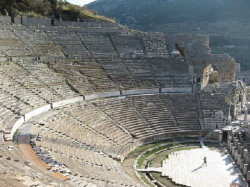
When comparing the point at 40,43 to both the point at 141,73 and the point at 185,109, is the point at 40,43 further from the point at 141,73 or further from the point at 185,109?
the point at 185,109

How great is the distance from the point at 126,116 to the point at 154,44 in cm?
1145

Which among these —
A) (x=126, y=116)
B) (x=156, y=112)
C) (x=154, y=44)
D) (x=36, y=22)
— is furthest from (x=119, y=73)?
(x=36, y=22)

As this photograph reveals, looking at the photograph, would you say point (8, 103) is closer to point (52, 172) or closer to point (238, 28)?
point (52, 172)

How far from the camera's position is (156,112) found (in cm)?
2183

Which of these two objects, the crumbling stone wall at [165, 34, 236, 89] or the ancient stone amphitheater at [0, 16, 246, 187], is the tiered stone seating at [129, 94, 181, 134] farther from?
the crumbling stone wall at [165, 34, 236, 89]

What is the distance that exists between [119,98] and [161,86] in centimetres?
438

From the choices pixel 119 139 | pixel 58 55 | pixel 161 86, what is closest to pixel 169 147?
pixel 119 139

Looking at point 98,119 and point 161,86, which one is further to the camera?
point 161,86

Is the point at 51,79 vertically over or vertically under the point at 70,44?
under

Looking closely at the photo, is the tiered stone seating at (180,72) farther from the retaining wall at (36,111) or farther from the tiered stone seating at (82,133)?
the retaining wall at (36,111)

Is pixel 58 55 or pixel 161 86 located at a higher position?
pixel 58 55

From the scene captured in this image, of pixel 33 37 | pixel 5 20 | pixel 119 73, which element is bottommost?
pixel 119 73

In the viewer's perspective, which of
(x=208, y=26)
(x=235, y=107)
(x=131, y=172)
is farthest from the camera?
(x=208, y=26)

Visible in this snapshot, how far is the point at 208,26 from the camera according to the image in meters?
66.9
